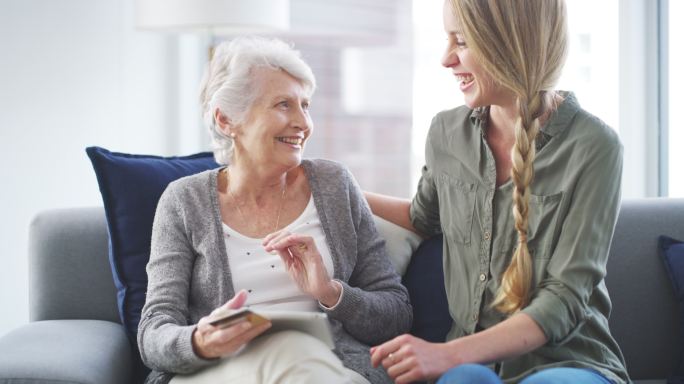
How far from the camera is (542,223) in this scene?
1.88 metres

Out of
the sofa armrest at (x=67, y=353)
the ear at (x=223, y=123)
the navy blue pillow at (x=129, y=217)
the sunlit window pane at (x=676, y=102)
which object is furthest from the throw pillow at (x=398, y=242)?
the sunlit window pane at (x=676, y=102)

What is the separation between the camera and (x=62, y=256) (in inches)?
91.0

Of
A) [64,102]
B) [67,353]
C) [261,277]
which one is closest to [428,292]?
[261,277]

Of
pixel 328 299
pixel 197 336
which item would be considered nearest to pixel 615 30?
pixel 328 299

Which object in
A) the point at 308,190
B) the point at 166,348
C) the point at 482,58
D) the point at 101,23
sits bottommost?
the point at 166,348

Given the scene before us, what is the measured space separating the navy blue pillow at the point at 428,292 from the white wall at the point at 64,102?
5.54ft

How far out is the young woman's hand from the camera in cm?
167

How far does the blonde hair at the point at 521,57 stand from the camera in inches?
71.5

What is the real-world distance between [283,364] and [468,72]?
2.21 ft

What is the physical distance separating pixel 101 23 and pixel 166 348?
219 centimetres

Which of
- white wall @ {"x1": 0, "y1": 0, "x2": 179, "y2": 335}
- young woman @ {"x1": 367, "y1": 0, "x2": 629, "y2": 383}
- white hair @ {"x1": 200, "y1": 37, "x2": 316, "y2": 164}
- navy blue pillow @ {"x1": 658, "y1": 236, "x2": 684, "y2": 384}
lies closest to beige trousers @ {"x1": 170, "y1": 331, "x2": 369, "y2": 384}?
young woman @ {"x1": 367, "y1": 0, "x2": 629, "y2": 383}

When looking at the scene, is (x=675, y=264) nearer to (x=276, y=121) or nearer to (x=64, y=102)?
(x=276, y=121)

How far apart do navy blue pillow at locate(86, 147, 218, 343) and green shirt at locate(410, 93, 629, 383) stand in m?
0.69

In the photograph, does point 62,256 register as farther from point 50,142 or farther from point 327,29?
point 327,29
